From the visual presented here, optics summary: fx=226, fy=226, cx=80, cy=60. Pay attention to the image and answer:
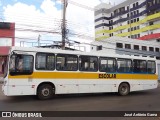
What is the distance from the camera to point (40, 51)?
40.8ft

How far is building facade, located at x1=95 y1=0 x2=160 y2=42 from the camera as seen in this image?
62344mm

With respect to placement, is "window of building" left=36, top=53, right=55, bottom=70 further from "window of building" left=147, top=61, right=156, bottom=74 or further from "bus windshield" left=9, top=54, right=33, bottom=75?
"window of building" left=147, top=61, right=156, bottom=74

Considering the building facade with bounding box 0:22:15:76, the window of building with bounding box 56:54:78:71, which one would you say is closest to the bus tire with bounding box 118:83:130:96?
the window of building with bounding box 56:54:78:71

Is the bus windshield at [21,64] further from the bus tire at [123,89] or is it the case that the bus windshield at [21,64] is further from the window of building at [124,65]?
the bus tire at [123,89]

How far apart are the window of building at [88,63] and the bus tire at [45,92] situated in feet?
7.39

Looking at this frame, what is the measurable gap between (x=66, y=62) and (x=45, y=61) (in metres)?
1.33

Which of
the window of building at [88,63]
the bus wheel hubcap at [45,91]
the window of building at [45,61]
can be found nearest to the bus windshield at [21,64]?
the window of building at [45,61]

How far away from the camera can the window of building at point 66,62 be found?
512 inches

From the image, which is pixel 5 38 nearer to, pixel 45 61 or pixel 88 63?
pixel 88 63

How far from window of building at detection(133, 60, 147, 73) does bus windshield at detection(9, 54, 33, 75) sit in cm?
777

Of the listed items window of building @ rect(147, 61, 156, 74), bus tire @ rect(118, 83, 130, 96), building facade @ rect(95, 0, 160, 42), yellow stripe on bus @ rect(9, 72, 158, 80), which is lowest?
bus tire @ rect(118, 83, 130, 96)

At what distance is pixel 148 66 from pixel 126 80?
2529 mm

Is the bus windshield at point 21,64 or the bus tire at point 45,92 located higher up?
the bus windshield at point 21,64

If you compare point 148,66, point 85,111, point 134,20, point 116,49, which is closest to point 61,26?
point 148,66
